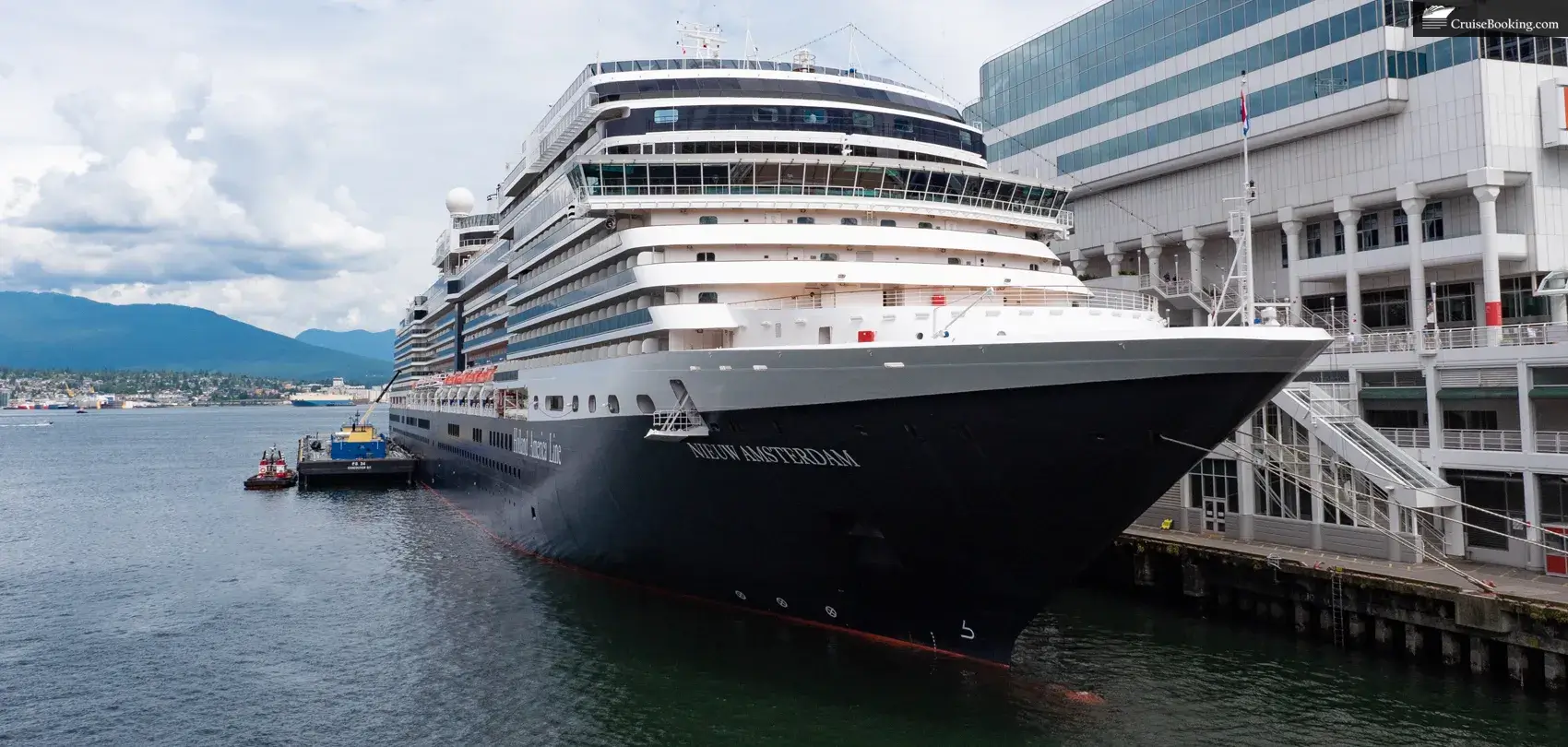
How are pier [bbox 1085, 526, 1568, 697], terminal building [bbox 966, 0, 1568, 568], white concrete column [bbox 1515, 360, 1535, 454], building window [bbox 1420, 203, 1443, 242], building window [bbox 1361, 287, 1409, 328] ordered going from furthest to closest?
1. building window [bbox 1361, 287, 1409, 328]
2. building window [bbox 1420, 203, 1443, 242]
3. terminal building [bbox 966, 0, 1568, 568]
4. white concrete column [bbox 1515, 360, 1535, 454]
5. pier [bbox 1085, 526, 1568, 697]

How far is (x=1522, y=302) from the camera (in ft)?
87.5

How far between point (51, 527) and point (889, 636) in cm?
4014

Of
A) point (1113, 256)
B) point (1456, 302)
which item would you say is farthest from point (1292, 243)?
point (1113, 256)

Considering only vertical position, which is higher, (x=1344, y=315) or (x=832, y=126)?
(x=832, y=126)

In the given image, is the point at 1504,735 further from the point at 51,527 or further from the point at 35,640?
the point at 51,527

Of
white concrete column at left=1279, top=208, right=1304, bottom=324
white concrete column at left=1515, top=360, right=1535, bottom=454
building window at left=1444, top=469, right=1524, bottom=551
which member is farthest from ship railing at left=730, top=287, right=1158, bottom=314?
white concrete column at left=1279, top=208, right=1304, bottom=324

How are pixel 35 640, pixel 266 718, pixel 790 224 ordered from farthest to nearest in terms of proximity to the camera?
pixel 35 640 → pixel 790 224 → pixel 266 718

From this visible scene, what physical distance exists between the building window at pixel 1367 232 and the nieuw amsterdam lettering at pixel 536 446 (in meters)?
24.2

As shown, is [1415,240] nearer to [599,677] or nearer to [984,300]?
[984,300]

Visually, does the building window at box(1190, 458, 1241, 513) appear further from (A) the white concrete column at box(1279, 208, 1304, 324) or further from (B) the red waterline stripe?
(B) the red waterline stripe

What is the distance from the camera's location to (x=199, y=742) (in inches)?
638

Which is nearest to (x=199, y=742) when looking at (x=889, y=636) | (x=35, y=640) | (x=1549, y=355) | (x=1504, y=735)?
(x=35, y=640)

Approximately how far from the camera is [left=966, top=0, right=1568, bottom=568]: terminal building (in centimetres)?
2261

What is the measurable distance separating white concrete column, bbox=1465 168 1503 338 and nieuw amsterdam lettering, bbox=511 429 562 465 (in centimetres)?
2429
